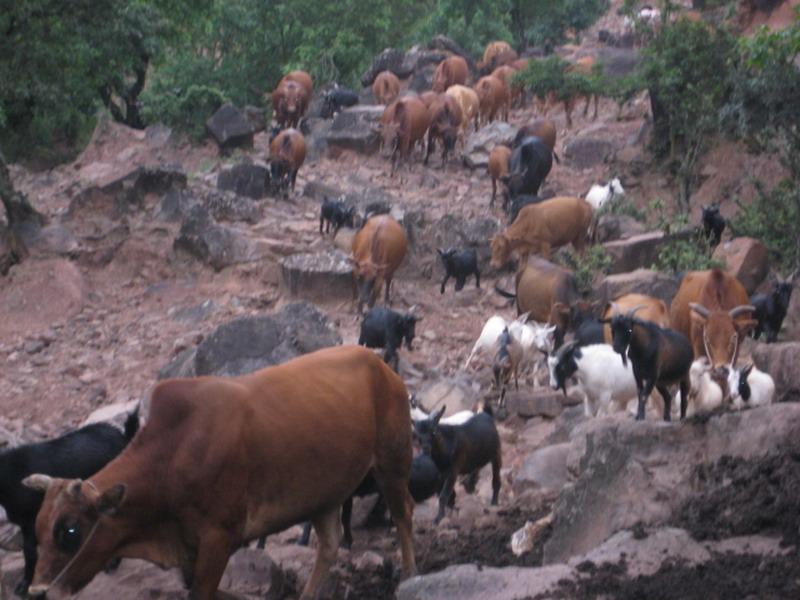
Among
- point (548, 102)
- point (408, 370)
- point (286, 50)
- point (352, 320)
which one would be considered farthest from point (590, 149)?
point (408, 370)

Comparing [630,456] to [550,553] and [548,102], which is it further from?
[548,102]

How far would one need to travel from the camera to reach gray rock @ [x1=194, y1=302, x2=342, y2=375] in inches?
523

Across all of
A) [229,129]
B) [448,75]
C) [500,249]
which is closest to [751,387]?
[500,249]

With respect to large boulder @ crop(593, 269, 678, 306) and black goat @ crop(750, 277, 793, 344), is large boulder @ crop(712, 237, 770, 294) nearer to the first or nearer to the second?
large boulder @ crop(593, 269, 678, 306)

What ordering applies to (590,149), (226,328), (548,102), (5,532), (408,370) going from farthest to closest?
1. (548,102)
2. (590,149)
3. (408,370)
4. (226,328)
5. (5,532)

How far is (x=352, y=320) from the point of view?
17031 mm

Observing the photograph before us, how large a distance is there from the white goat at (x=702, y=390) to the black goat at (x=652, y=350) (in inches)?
27.1

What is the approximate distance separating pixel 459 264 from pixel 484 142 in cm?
1025

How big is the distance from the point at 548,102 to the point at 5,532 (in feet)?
81.5

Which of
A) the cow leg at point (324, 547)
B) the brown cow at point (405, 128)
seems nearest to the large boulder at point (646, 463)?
the cow leg at point (324, 547)

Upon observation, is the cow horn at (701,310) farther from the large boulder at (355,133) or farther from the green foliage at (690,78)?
the large boulder at (355,133)

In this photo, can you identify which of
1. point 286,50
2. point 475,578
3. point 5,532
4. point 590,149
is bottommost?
point 5,532

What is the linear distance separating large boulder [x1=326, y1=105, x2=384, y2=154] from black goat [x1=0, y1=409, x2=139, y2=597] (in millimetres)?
19822

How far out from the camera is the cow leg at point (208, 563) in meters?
5.79
